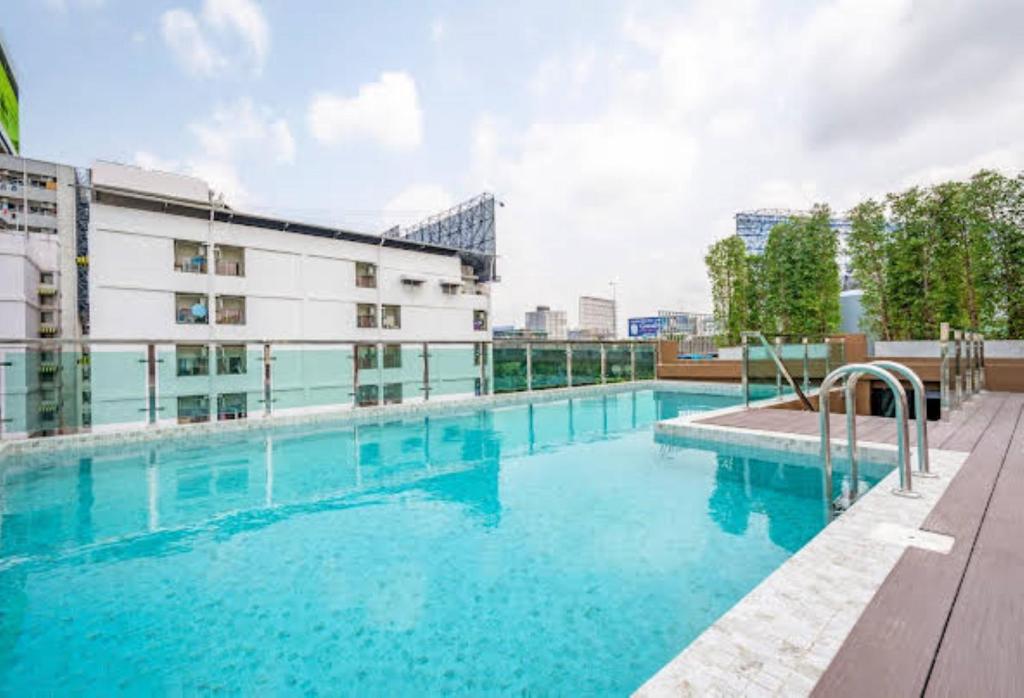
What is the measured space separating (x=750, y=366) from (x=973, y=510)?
5.62 meters

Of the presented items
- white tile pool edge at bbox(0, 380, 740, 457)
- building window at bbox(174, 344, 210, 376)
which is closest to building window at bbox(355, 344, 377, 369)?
white tile pool edge at bbox(0, 380, 740, 457)

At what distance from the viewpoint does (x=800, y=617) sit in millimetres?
1488

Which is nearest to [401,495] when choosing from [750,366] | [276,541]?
[276,541]

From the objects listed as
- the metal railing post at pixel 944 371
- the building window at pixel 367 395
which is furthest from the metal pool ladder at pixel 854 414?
the building window at pixel 367 395

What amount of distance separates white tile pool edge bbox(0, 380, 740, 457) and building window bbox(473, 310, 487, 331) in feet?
78.8

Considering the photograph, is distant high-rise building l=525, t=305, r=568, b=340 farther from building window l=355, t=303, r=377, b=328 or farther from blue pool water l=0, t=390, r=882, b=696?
blue pool water l=0, t=390, r=882, b=696

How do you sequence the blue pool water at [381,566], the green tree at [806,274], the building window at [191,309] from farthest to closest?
1. the building window at [191,309]
2. the green tree at [806,274]
3. the blue pool water at [381,566]

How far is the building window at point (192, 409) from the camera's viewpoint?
6.61 m

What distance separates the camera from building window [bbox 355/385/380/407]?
8.12m

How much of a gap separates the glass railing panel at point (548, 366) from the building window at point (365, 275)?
809 inches

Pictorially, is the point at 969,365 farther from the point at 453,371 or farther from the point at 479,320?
the point at 479,320

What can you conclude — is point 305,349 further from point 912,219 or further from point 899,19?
point 912,219

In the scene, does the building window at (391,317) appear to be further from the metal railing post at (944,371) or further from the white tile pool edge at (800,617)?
the white tile pool edge at (800,617)

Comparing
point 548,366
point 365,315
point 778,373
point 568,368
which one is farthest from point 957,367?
point 365,315
